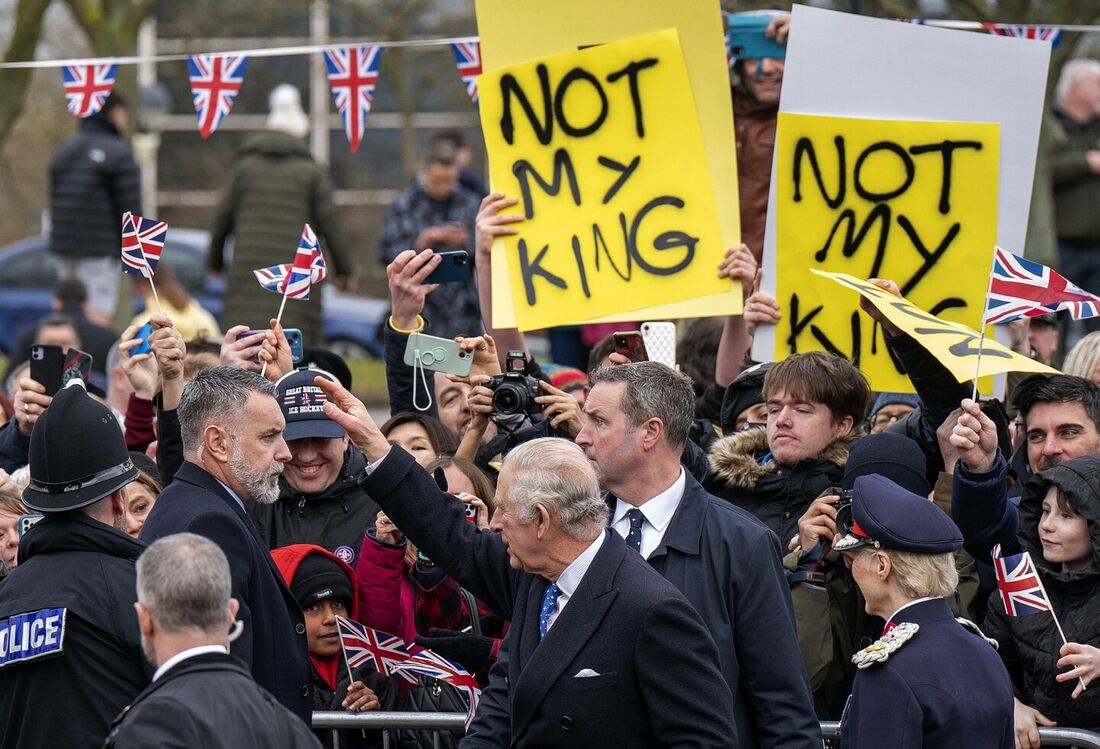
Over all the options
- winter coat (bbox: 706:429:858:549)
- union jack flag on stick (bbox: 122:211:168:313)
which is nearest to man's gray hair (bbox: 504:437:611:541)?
winter coat (bbox: 706:429:858:549)

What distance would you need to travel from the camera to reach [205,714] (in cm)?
393

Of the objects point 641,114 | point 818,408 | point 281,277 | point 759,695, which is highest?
point 641,114

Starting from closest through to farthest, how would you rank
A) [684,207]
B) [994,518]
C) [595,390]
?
1. [595,390]
2. [994,518]
3. [684,207]

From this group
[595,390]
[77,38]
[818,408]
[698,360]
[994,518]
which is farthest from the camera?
[77,38]

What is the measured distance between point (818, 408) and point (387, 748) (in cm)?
193

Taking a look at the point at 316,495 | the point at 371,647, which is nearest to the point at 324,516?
the point at 316,495

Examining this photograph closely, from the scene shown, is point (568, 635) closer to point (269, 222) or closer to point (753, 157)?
point (753, 157)

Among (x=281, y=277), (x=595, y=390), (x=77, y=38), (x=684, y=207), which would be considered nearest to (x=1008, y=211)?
(x=684, y=207)

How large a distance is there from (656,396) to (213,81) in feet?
14.6

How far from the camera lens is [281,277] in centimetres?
706

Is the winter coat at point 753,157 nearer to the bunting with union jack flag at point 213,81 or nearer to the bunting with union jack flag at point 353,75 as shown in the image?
the bunting with union jack flag at point 353,75

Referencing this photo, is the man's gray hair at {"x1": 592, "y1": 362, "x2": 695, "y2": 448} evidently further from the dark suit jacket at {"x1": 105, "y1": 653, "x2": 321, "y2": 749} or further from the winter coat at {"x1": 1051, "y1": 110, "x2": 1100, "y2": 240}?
the winter coat at {"x1": 1051, "y1": 110, "x2": 1100, "y2": 240}

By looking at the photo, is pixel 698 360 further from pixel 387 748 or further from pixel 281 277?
pixel 387 748

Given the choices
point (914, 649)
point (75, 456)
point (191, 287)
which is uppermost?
point (75, 456)
